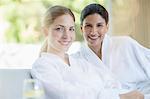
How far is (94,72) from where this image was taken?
1.84m

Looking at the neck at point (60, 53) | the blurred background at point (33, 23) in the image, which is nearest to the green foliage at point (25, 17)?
the blurred background at point (33, 23)

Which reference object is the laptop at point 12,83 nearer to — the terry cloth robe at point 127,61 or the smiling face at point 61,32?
the smiling face at point 61,32

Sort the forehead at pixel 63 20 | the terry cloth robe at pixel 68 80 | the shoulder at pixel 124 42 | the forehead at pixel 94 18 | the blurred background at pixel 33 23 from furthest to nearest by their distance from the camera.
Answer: the blurred background at pixel 33 23 < the shoulder at pixel 124 42 < the forehead at pixel 94 18 < the forehead at pixel 63 20 < the terry cloth robe at pixel 68 80

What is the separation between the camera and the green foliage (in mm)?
2777

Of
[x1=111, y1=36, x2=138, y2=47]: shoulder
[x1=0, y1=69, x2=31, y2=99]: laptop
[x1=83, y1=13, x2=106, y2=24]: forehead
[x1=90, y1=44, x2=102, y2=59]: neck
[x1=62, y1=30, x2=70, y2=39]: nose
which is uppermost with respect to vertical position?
[x1=83, y1=13, x2=106, y2=24]: forehead

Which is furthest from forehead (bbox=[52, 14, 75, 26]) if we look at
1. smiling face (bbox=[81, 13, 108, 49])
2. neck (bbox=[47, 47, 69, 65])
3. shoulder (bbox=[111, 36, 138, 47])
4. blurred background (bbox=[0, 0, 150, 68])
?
blurred background (bbox=[0, 0, 150, 68])

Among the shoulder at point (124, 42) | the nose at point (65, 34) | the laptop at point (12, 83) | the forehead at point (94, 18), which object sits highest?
the forehead at point (94, 18)

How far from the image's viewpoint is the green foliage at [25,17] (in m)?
2.78

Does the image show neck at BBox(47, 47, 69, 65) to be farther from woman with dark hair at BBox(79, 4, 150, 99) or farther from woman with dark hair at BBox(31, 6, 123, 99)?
woman with dark hair at BBox(79, 4, 150, 99)

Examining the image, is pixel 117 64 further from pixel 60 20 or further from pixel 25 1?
pixel 25 1

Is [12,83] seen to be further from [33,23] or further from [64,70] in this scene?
[33,23]

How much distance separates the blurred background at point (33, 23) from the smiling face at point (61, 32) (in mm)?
992

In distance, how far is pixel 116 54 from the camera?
2062mm

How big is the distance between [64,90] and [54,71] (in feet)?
0.41
